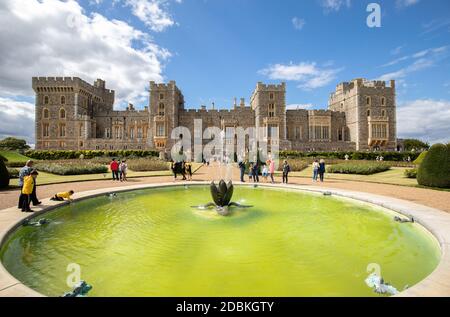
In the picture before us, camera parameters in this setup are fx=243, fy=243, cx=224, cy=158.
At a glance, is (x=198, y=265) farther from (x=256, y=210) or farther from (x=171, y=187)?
(x=171, y=187)

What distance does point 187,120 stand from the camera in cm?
5022

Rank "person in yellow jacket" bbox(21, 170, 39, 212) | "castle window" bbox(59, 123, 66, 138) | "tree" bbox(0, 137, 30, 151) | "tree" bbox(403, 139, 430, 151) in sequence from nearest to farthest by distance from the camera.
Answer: "person in yellow jacket" bbox(21, 170, 39, 212) → "castle window" bbox(59, 123, 66, 138) → "tree" bbox(0, 137, 30, 151) → "tree" bbox(403, 139, 430, 151)

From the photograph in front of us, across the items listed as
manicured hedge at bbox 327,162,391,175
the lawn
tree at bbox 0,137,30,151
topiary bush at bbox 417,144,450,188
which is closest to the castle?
manicured hedge at bbox 327,162,391,175

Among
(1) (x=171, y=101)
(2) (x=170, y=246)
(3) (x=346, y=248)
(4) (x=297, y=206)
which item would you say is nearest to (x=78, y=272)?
(2) (x=170, y=246)

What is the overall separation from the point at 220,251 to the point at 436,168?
50.4ft

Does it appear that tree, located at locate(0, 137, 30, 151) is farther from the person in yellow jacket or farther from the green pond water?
the green pond water

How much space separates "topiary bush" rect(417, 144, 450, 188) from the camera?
45.6 feet

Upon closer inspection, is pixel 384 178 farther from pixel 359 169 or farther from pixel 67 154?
pixel 67 154

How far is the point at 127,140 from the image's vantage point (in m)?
46.6

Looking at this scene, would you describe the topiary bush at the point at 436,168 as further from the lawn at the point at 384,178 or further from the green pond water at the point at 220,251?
the green pond water at the point at 220,251

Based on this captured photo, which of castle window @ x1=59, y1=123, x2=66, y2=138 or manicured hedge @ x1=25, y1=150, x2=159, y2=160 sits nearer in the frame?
manicured hedge @ x1=25, y1=150, x2=159, y2=160

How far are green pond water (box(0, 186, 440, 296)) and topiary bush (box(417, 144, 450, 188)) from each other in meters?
8.19

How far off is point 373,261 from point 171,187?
38.4 ft

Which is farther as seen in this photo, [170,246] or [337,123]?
[337,123]
